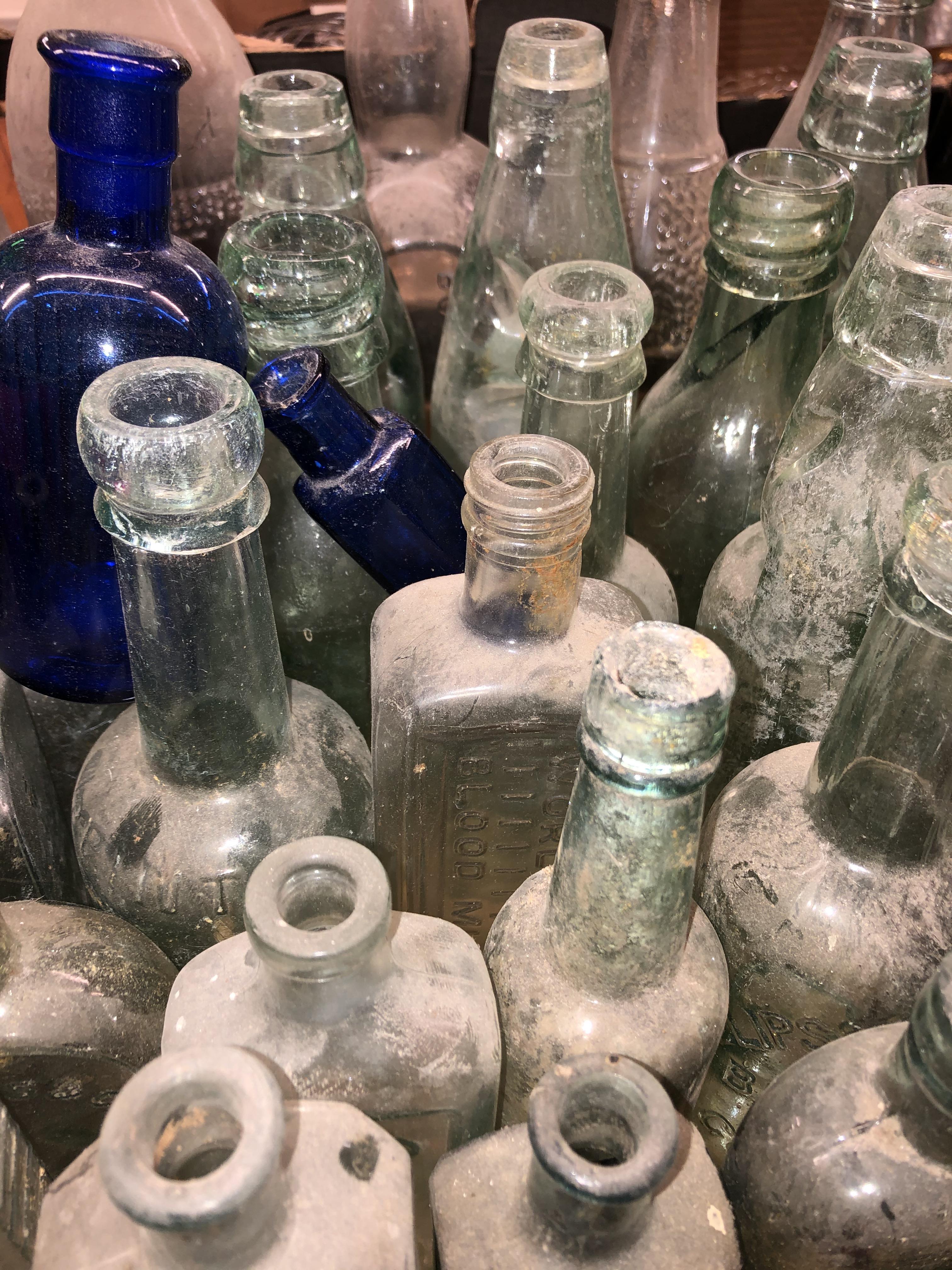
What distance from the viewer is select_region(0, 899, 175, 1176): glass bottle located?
1.46 feet

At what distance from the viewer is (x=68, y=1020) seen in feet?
1.48

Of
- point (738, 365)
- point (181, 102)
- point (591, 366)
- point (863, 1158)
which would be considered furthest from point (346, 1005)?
point (181, 102)

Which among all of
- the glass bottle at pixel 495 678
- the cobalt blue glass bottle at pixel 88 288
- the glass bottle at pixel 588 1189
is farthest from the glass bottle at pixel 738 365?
the glass bottle at pixel 588 1189

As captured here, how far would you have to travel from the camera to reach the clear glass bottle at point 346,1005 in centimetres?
40

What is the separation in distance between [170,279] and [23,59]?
1.34ft

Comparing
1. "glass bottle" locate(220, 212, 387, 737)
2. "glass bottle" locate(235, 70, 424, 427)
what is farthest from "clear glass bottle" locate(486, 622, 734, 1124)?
"glass bottle" locate(235, 70, 424, 427)

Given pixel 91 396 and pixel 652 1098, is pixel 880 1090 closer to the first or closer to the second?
pixel 652 1098

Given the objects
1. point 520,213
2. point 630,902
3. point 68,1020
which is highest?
point 520,213

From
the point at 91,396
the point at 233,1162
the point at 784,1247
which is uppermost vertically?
the point at 91,396

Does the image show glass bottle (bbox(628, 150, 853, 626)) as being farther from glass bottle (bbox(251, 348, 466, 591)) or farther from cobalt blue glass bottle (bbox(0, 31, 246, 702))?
cobalt blue glass bottle (bbox(0, 31, 246, 702))

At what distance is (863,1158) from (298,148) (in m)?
0.69

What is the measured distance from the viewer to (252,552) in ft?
1.62

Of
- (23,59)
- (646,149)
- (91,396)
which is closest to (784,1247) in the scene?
(91,396)

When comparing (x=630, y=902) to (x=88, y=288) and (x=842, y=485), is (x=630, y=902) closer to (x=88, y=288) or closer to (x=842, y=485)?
(x=842, y=485)
